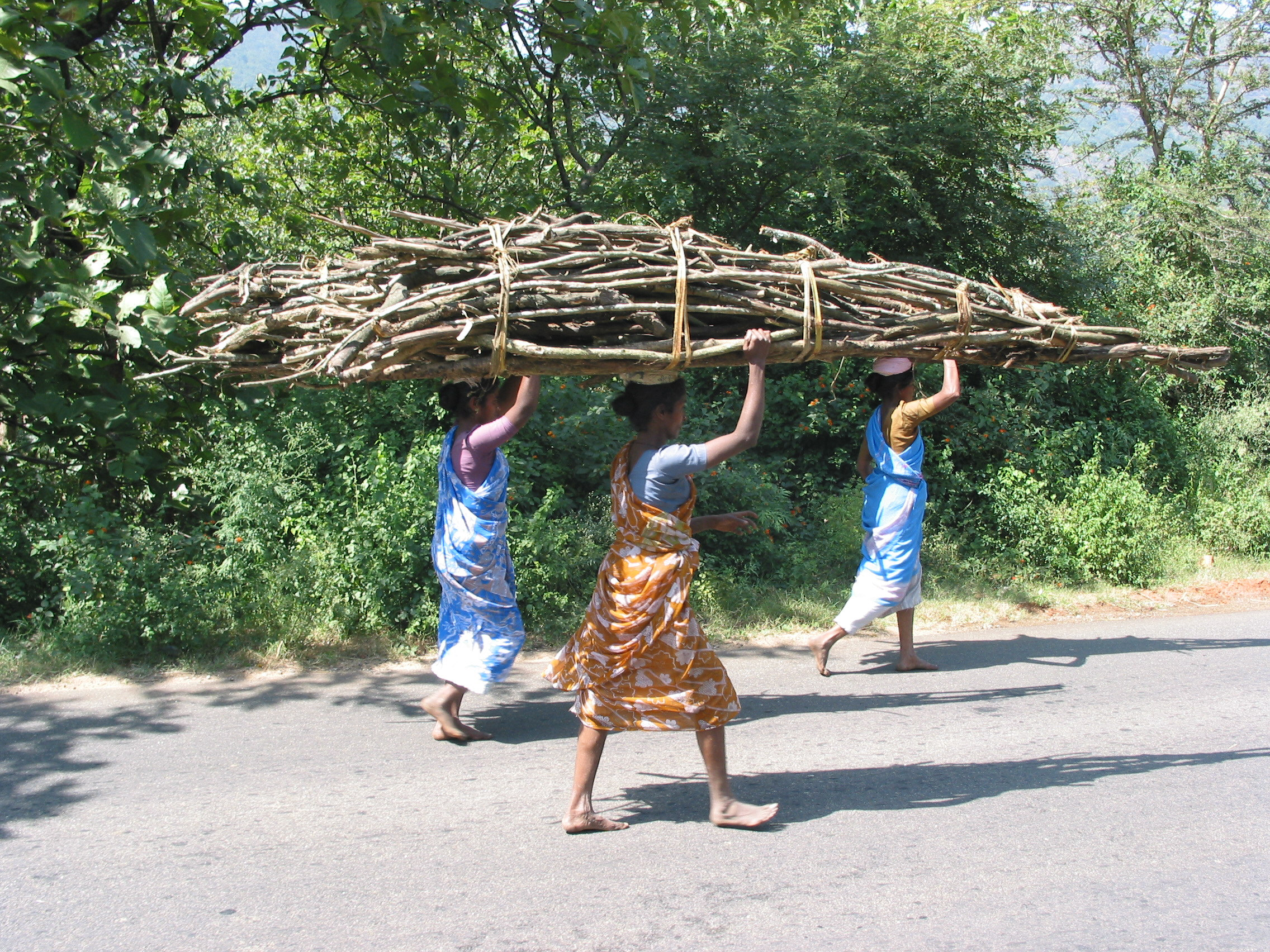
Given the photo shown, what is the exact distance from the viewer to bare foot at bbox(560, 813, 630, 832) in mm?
3625

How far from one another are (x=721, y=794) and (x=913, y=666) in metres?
2.62

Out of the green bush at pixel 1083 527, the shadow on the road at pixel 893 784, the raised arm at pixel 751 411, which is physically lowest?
the shadow on the road at pixel 893 784

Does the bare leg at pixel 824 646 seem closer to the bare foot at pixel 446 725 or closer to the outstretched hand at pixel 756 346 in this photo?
the bare foot at pixel 446 725

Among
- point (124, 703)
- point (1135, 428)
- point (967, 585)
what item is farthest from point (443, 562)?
point (1135, 428)

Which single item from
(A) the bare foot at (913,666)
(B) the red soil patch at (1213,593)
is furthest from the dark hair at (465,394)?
(B) the red soil patch at (1213,593)

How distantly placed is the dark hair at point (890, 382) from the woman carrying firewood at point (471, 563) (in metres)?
2.51

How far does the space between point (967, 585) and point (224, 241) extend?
5.99 meters

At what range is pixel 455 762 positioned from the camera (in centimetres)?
438

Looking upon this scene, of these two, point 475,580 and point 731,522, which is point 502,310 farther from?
point 475,580

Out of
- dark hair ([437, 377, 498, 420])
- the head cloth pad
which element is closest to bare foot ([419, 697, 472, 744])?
dark hair ([437, 377, 498, 420])

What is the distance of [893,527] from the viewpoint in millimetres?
5816

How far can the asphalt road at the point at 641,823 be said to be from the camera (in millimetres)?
3029

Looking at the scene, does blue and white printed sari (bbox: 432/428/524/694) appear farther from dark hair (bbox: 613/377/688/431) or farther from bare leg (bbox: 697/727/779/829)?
bare leg (bbox: 697/727/779/829)

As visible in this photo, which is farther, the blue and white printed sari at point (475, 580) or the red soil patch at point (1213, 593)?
the red soil patch at point (1213, 593)
